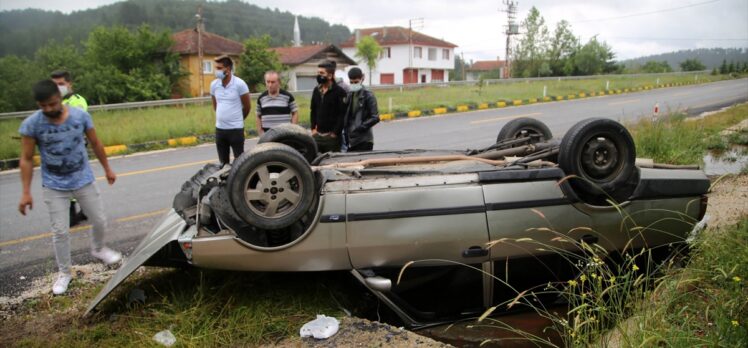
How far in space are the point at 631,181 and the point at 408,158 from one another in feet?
5.15

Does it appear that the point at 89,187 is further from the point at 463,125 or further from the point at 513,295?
the point at 463,125

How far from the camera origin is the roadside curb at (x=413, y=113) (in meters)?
11.4

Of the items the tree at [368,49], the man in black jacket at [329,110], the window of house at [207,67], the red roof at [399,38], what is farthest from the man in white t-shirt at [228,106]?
the red roof at [399,38]

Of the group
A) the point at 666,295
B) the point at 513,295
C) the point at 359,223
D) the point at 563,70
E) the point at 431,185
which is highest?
the point at 563,70

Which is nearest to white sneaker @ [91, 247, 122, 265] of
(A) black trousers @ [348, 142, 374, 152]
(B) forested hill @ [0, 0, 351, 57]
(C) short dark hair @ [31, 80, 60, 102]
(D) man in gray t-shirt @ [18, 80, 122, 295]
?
(D) man in gray t-shirt @ [18, 80, 122, 295]

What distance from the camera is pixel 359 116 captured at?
567 cm

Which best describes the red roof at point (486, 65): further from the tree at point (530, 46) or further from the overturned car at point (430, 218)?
the overturned car at point (430, 218)

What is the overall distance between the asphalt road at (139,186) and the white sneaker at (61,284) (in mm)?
398

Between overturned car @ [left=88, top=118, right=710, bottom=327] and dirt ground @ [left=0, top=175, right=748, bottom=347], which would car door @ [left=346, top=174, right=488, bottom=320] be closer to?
overturned car @ [left=88, top=118, right=710, bottom=327]

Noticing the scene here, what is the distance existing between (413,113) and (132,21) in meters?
83.4

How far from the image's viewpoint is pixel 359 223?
121 inches

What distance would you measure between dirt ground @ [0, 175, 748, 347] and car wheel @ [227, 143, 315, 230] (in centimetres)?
74

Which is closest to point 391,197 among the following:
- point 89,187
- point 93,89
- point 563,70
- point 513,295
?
point 513,295

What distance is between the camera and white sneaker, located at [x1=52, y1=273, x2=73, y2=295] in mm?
4008
